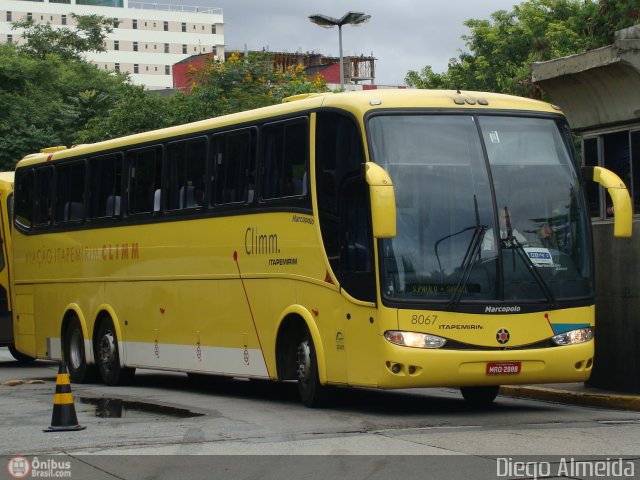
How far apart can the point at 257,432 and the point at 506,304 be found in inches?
118

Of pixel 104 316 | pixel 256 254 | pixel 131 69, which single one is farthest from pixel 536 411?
pixel 131 69

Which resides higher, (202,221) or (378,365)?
(202,221)

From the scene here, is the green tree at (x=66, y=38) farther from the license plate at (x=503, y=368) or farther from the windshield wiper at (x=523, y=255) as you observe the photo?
the license plate at (x=503, y=368)

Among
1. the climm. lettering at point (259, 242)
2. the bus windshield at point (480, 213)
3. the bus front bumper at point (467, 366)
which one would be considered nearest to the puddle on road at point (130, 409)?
the climm. lettering at point (259, 242)

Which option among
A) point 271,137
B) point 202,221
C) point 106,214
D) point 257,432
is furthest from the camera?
point 106,214

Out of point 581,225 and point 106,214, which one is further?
point 106,214

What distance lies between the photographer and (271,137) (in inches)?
641

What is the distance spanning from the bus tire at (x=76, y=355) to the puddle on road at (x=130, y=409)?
4.44m

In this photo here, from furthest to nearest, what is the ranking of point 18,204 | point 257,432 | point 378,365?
point 18,204 < point 378,365 < point 257,432

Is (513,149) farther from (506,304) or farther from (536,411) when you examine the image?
(536,411)

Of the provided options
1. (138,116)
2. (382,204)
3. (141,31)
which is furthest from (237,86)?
(141,31)

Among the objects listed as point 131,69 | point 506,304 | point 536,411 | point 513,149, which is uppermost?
point 131,69

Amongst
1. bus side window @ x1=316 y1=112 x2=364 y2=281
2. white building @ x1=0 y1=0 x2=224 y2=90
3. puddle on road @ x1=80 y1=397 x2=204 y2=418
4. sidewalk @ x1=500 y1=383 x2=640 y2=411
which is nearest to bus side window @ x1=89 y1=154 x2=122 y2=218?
puddle on road @ x1=80 y1=397 x2=204 y2=418

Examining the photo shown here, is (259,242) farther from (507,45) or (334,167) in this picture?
(507,45)
